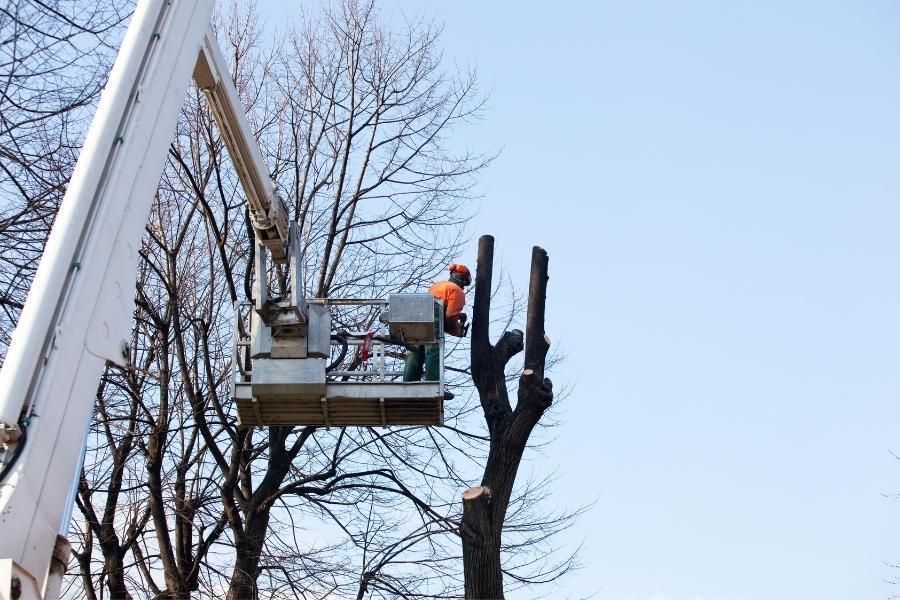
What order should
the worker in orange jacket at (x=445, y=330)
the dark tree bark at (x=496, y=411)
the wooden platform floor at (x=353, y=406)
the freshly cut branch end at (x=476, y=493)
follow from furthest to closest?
the worker in orange jacket at (x=445, y=330) → the wooden platform floor at (x=353, y=406) → the freshly cut branch end at (x=476, y=493) → the dark tree bark at (x=496, y=411)

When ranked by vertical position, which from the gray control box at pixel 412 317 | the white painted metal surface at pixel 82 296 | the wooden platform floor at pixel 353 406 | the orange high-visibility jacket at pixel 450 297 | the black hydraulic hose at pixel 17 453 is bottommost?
the black hydraulic hose at pixel 17 453

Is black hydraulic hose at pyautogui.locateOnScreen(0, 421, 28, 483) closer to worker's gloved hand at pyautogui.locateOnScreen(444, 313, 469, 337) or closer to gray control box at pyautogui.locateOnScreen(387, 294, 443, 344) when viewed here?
gray control box at pyautogui.locateOnScreen(387, 294, 443, 344)

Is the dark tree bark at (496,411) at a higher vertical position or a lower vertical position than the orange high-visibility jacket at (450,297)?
lower

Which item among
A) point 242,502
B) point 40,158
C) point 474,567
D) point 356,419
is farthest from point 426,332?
point 242,502

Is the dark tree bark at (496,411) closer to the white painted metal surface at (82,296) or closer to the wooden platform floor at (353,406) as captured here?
the wooden platform floor at (353,406)

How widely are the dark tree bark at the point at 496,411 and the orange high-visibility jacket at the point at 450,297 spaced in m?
0.38

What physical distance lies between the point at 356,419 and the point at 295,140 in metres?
6.59

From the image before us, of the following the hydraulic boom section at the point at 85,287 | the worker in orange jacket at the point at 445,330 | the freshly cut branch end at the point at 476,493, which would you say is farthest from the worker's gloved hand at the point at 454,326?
the hydraulic boom section at the point at 85,287

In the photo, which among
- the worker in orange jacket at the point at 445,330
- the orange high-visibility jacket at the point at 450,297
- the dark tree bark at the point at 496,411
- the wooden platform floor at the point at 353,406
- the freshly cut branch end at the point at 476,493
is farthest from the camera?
the orange high-visibility jacket at the point at 450,297

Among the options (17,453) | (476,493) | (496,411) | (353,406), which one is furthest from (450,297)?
(17,453)

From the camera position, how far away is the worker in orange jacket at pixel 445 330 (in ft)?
38.1

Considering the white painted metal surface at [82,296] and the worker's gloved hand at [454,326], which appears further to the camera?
the worker's gloved hand at [454,326]

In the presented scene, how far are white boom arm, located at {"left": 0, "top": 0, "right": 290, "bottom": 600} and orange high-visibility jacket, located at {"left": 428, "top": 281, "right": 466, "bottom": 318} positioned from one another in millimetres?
4233

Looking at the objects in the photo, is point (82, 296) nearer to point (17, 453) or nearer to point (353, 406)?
point (17, 453)
